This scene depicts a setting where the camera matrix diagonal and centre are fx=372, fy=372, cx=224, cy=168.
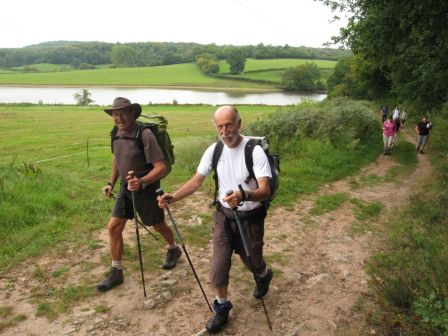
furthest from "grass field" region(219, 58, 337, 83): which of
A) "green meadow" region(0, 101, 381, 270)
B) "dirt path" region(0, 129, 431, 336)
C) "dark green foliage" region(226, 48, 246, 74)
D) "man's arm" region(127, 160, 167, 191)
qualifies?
"man's arm" region(127, 160, 167, 191)

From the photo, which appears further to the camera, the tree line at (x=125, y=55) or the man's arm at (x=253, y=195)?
the tree line at (x=125, y=55)

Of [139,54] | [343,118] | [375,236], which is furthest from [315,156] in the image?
[139,54]

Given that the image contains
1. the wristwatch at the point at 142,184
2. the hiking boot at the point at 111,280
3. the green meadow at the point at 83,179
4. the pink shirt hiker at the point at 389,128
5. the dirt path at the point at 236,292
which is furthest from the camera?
the pink shirt hiker at the point at 389,128

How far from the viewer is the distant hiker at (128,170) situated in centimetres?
482

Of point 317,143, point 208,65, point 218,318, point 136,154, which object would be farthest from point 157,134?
point 208,65

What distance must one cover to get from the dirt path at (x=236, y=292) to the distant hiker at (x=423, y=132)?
10081 mm

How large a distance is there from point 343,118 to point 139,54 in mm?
166743

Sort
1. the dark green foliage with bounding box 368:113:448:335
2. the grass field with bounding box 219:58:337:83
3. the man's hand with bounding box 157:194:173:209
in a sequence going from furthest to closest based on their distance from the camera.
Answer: the grass field with bounding box 219:58:337:83 < the man's hand with bounding box 157:194:173:209 < the dark green foliage with bounding box 368:113:448:335

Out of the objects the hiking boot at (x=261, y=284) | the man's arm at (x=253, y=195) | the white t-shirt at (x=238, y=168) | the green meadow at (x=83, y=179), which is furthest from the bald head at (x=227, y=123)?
the green meadow at (x=83, y=179)

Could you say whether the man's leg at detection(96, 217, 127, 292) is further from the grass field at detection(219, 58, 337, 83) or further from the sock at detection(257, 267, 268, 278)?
the grass field at detection(219, 58, 337, 83)

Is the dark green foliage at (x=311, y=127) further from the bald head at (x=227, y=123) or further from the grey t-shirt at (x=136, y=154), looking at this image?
the bald head at (x=227, y=123)

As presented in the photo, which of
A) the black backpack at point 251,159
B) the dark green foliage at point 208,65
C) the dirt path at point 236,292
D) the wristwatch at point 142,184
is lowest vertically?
the dirt path at point 236,292

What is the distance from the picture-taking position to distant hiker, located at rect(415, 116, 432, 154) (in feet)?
51.5

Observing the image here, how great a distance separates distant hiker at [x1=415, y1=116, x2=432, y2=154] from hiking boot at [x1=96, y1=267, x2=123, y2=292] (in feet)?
48.1
